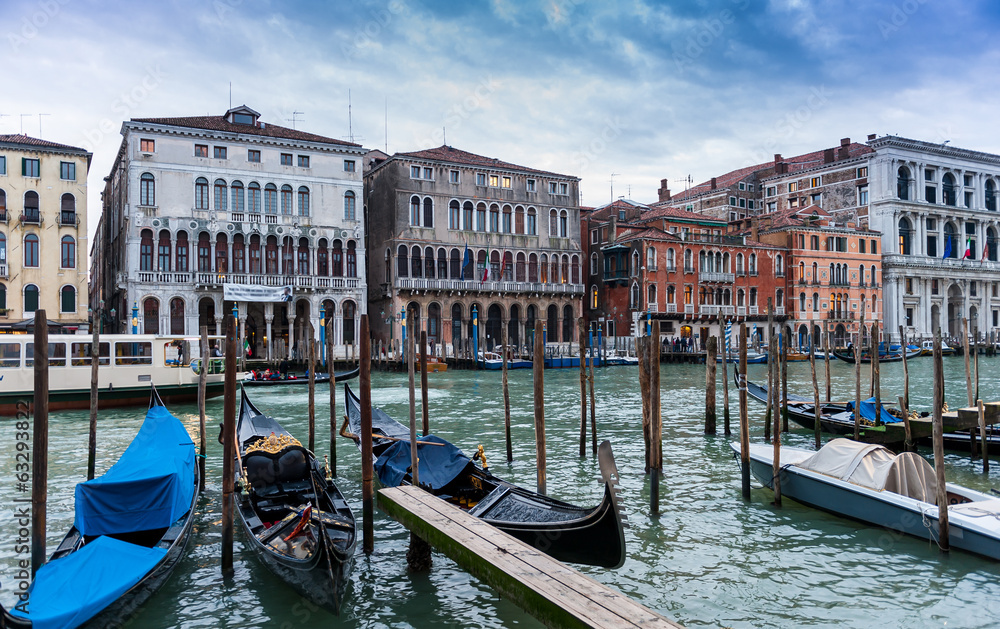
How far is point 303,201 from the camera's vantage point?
27.6 meters

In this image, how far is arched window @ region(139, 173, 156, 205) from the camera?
81.1 ft

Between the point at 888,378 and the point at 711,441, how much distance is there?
1554 cm

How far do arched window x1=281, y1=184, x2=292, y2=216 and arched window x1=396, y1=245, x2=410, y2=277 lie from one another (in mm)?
→ 4386

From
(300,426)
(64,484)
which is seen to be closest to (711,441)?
(300,426)

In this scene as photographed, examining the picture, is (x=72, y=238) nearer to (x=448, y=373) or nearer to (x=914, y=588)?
(x=448, y=373)

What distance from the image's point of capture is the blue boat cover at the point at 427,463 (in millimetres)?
6676

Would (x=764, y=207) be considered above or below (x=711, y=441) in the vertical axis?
above

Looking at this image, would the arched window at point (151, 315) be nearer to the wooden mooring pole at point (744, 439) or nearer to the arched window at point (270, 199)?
the arched window at point (270, 199)

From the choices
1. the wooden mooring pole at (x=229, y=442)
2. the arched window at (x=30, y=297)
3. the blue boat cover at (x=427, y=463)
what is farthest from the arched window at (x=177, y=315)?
Answer: the wooden mooring pole at (x=229, y=442)

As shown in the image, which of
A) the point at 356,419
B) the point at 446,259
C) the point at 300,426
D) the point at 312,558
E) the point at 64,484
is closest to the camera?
the point at 312,558

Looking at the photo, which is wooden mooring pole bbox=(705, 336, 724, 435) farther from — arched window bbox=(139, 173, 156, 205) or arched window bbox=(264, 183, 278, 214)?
arched window bbox=(139, 173, 156, 205)

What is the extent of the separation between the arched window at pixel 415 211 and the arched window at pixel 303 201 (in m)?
4.09

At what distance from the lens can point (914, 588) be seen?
4977 mm

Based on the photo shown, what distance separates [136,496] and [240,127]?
2402 centimetres
